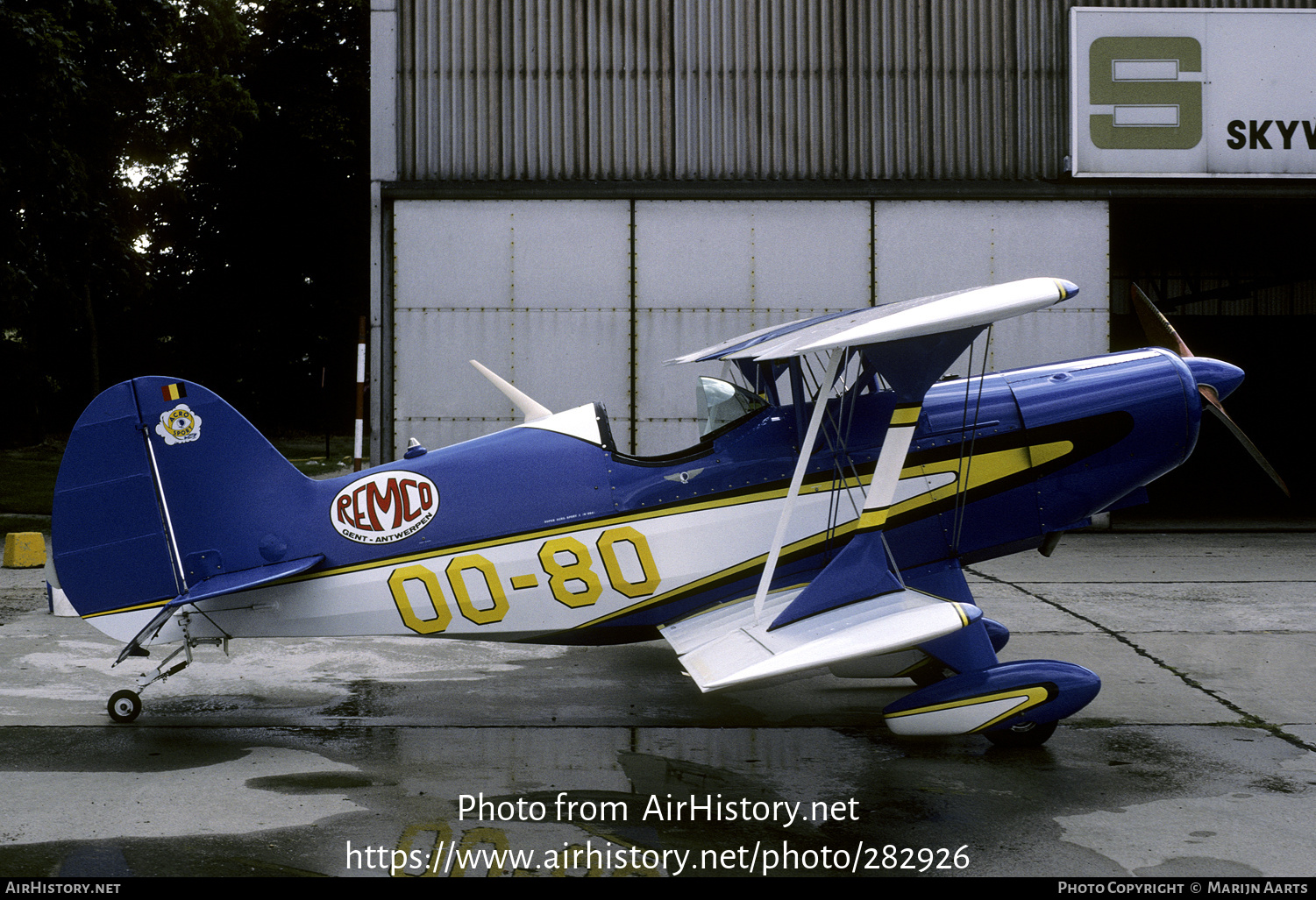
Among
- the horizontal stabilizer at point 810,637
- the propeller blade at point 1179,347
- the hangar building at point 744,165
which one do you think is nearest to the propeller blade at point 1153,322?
the propeller blade at point 1179,347

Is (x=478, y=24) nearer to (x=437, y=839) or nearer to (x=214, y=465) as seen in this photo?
(x=214, y=465)

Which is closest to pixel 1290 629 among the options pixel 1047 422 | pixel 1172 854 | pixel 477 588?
pixel 1047 422

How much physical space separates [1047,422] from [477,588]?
10.6ft

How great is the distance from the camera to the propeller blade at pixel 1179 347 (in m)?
6.36

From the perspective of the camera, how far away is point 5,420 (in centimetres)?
3694

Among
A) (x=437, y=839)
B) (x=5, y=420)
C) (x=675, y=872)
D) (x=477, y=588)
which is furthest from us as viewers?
(x=5, y=420)

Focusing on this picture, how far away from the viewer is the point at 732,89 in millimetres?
13398

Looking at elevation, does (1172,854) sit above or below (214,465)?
below

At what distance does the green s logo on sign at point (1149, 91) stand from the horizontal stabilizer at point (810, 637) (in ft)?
34.3

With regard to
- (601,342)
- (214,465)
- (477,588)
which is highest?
(601,342)

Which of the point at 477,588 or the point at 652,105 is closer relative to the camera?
A: the point at 477,588

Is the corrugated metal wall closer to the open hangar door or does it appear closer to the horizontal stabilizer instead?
the open hangar door

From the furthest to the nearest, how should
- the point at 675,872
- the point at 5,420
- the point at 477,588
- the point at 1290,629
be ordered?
the point at 5,420 → the point at 1290,629 → the point at 477,588 → the point at 675,872

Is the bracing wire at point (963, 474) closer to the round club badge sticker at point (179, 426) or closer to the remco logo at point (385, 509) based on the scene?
the remco logo at point (385, 509)
